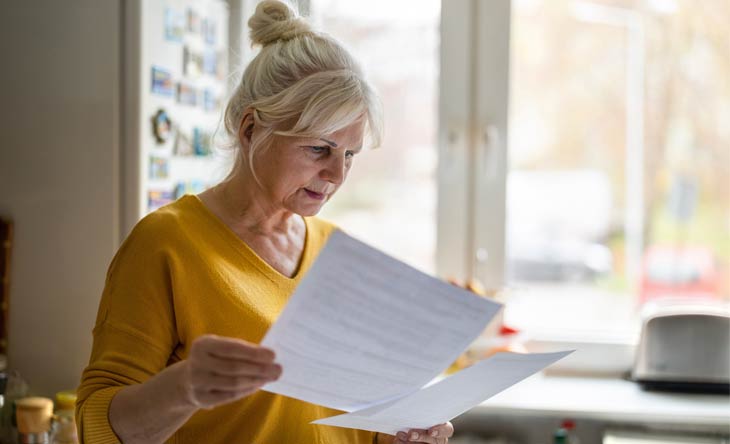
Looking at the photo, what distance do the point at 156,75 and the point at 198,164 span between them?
0.85 feet

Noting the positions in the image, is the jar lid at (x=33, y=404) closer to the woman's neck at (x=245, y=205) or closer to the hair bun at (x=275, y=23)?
the woman's neck at (x=245, y=205)

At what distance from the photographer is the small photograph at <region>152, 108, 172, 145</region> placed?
1.66 metres

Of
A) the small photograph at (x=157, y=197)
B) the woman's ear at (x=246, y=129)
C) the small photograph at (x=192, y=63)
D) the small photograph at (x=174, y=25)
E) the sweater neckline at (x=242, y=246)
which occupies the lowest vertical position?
the sweater neckline at (x=242, y=246)

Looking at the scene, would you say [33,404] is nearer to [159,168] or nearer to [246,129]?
[159,168]

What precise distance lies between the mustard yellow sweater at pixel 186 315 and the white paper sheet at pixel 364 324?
24 cm

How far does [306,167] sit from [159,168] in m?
0.68

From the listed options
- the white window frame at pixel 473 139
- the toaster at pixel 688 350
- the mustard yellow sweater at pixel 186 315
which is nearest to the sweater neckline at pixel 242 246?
the mustard yellow sweater at pixel 186 315

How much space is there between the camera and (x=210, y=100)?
1.89 m

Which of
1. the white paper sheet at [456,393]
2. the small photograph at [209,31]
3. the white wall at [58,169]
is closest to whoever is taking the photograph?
the white paper sheet at [456,393]

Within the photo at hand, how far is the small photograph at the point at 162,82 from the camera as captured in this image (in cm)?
165

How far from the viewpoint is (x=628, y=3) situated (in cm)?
A: 201

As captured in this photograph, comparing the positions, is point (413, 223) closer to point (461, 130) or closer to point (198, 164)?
point (461, 130)

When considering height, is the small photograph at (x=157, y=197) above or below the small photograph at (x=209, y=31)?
below

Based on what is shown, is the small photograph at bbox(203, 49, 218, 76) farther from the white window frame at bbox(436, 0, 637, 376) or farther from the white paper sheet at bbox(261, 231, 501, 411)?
the white paper sheet at bbox(261, 231, 501, 411)
